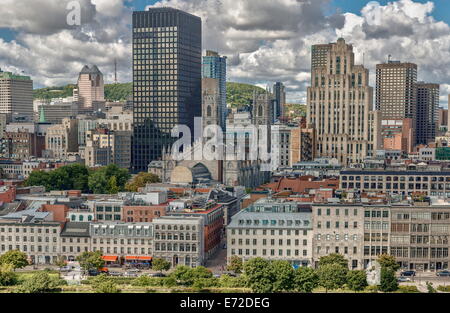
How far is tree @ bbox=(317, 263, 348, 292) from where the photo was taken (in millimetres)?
69312

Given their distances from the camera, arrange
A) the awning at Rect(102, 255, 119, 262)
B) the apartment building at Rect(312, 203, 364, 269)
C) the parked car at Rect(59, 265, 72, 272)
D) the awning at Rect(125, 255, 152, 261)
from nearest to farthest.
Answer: the parked car at Rect(59, 265, 72, 272), the apartment building at Rect(312, 203, 364, 269), the awning at Rect(125, 255, 152, 261), the awning at Rect(102, 255, 119, 262)

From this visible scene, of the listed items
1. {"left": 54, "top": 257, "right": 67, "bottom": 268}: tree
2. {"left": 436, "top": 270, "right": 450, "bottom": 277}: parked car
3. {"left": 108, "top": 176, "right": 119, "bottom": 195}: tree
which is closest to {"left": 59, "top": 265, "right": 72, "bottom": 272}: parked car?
{"left": 54, "top": 257, "right": 67, "bottom": 268}: tree

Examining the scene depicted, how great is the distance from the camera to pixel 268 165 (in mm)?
188250

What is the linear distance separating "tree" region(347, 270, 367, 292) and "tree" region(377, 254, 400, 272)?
1302 cm

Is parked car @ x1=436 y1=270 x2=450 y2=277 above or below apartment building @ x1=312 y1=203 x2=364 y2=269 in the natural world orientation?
below

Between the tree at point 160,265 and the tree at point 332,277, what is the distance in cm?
2259

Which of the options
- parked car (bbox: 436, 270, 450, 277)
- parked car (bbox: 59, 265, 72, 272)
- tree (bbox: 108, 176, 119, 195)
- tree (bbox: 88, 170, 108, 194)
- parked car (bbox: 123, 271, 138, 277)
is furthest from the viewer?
tree (bbox: 88, 170, 108, 194)

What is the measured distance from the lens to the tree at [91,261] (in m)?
84.1

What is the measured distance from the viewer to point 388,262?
8212 cm

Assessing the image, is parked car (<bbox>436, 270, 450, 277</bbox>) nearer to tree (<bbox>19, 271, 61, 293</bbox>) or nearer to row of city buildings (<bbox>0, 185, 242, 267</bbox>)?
row of city buildings (<bbox>0, 185, 242, 267</bbox>)

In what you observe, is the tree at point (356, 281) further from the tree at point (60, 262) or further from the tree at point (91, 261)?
the tree at point (60, 262)

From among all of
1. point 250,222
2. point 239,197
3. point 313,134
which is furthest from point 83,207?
point 313,134
